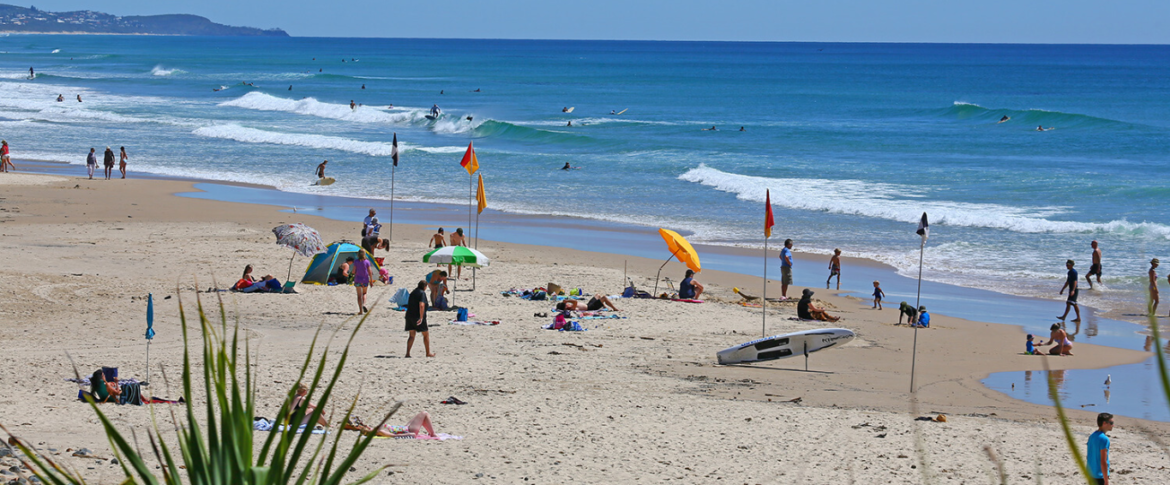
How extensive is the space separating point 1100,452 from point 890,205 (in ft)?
73.3

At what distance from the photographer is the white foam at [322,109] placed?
6141 centimetres

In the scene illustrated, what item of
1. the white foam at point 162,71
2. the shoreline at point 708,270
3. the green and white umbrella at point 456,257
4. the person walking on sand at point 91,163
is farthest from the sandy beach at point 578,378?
the white foam at point 162,71

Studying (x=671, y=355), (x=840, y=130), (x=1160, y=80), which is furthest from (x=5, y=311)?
(x=1160, y=80)

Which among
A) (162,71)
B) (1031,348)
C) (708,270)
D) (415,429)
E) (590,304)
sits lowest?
(415,429)

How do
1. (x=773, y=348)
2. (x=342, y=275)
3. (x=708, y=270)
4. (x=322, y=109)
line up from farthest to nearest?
(x=322, y=109), (x=708, y=270), (x=342, y=275), (x=773, y=348)

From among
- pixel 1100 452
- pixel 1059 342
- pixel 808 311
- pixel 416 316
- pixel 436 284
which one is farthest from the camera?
pixel 808 311

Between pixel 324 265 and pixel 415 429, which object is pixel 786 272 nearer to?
pixel 324 265

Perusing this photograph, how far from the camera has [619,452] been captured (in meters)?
9.34

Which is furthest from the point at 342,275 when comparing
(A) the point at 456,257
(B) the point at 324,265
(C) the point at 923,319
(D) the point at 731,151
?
(D) the point at 731,151

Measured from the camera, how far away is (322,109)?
67.6 metres

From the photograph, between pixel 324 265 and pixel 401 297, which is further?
pixel 324 265

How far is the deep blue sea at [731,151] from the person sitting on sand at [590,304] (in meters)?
7.77

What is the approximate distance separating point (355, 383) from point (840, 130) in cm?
4585

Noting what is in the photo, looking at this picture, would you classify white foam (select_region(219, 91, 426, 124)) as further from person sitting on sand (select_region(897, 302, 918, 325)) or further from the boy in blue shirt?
the boy in blue shirt
